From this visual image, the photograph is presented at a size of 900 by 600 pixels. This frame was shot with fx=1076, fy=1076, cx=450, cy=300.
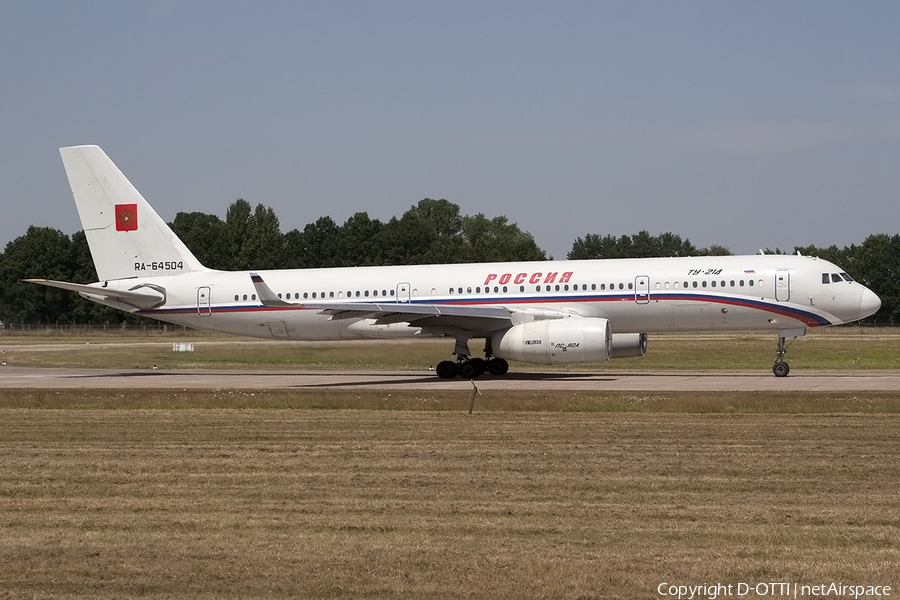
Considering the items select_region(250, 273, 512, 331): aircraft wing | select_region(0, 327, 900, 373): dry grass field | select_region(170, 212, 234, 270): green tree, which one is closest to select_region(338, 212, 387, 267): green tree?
select_region(170, 212, 234, 270): green tree

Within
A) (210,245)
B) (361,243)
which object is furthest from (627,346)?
(210,245)

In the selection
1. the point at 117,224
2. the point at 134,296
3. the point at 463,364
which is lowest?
the point at 463,364

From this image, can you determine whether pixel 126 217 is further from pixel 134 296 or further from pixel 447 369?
pixel 447 369

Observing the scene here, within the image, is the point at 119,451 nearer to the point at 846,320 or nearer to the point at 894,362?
the point at 846,320

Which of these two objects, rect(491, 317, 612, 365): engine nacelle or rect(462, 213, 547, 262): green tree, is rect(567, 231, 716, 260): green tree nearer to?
rect(462, 213, 547, 262): green tree

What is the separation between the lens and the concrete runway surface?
2881 centimetres

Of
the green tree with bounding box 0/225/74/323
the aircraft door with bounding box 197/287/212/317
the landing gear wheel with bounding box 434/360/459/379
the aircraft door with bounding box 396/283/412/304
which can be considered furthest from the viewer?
the green tree with bounding box 0/225/74/323

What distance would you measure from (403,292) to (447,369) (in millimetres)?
3072

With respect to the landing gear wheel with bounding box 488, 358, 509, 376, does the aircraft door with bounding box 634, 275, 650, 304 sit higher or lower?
higher

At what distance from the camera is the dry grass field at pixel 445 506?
8.54 metres

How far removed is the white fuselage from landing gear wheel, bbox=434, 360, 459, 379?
1362 millimetres

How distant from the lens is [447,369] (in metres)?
34.5

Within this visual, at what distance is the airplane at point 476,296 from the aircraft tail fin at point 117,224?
0.12 ft

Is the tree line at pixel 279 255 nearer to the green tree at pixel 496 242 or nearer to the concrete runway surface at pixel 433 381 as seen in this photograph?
the green tree at pixel 496 242
